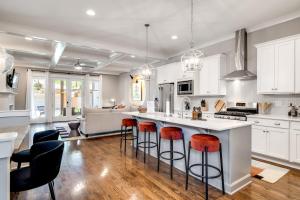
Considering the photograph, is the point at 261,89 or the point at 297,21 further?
the point at 261,89

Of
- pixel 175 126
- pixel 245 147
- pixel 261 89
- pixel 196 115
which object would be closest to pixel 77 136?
pixel 175 126

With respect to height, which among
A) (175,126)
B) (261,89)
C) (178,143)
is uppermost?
(261,89)

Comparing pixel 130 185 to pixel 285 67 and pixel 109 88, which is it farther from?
pixel 109 88

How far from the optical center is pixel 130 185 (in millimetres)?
2602

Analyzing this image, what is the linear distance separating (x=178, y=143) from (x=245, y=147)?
110 cm

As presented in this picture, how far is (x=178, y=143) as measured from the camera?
3180mm

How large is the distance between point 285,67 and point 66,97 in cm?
930

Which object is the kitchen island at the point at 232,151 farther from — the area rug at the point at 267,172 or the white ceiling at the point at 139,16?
the white ceiling at the point at 139,16

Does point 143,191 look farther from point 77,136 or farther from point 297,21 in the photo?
point 297,21

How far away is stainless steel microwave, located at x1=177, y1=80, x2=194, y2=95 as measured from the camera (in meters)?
5.25

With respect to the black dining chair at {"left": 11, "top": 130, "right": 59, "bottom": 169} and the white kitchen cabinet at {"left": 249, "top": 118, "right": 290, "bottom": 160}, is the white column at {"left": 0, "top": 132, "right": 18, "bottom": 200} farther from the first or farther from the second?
the white kitchen cabinet at {"left": 249, "top": 118, "right": 290, "bottom": 160}

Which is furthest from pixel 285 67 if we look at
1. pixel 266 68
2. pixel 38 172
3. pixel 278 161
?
pixel 38 172

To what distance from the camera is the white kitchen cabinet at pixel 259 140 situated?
3.48 m

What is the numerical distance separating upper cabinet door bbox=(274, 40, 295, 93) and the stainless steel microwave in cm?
218
